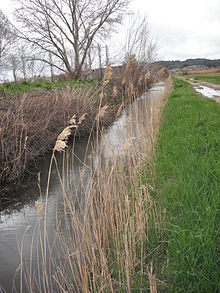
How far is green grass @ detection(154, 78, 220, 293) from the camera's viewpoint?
4.97 ft

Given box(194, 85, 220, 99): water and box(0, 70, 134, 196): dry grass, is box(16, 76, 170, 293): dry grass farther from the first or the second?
box(194, 85, 220, 99): water

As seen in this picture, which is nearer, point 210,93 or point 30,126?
point 30,126

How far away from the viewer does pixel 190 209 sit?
207cm

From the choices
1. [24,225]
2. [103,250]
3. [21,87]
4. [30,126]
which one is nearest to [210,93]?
[21,87]

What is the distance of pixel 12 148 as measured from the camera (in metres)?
3.93

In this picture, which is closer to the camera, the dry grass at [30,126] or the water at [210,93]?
the dry grass at [30,126]

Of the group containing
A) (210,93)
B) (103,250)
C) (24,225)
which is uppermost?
(210,93)

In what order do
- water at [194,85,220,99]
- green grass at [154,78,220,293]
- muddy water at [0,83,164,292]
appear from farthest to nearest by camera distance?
water at [194,85,220,99] < muddy water at [0,83,164,292] < green grass at [154,78,220,293]

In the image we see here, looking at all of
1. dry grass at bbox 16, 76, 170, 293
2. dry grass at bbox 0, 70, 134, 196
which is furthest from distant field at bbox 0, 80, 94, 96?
dry grass at bbox 16, 76, 170, 293

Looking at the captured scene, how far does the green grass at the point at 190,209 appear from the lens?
4.97 ft

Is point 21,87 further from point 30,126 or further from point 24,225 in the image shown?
point 24,225

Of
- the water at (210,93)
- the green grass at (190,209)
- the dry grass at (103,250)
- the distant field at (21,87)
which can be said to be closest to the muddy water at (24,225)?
the dry grass at (103,250)

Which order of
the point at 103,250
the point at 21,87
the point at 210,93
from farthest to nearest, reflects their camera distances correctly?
the point at 210,93 < the point at 21,87 < the point at 103,250

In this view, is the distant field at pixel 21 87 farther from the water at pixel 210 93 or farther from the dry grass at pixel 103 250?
the water at pixel 210 93
